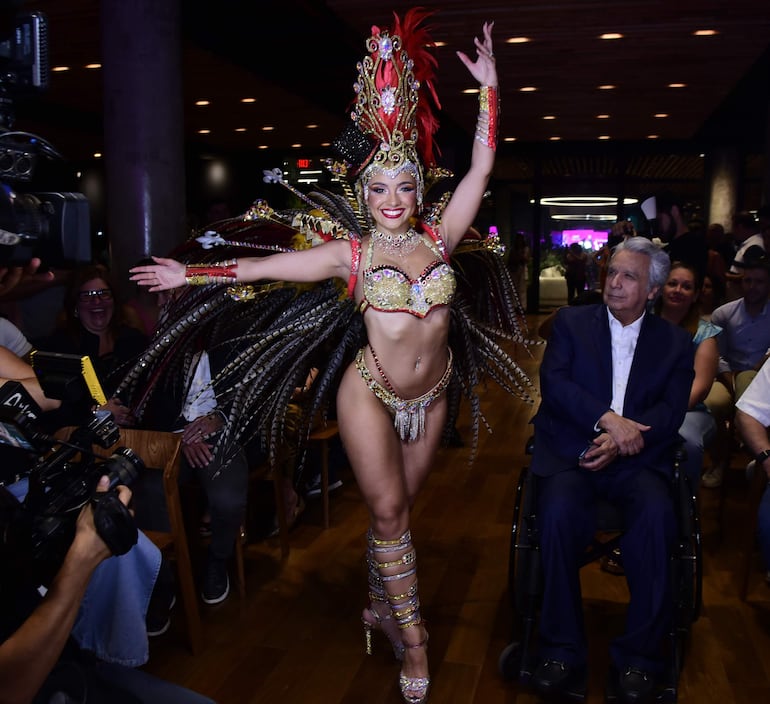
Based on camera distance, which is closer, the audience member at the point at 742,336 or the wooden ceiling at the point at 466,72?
the audience member at the point at 742,336

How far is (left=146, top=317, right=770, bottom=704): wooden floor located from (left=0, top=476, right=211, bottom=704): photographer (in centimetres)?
125

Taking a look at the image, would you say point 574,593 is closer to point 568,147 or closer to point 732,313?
point 732,313

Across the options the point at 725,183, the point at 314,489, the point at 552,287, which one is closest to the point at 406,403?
the point at 314,489

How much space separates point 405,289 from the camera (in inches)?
102

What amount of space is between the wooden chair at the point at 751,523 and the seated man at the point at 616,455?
2.10 ft

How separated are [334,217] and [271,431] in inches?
32.3

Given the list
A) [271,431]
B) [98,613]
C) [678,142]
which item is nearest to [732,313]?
[271,431]

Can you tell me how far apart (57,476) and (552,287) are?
14.3 m

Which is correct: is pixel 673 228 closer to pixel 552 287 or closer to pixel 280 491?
pixel 280 491

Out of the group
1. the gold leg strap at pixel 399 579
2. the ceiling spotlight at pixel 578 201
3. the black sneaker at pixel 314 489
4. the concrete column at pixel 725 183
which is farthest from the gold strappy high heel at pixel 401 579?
the ceiling spotlight at pixel 578 201

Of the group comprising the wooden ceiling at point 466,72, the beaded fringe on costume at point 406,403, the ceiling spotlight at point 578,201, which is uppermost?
the wooden ceiling at point 466,72

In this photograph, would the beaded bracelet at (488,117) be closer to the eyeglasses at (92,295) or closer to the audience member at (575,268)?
the eyeglasses at (92,295)

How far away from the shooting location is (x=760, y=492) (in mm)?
3293

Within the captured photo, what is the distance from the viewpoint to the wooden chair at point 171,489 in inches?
109
